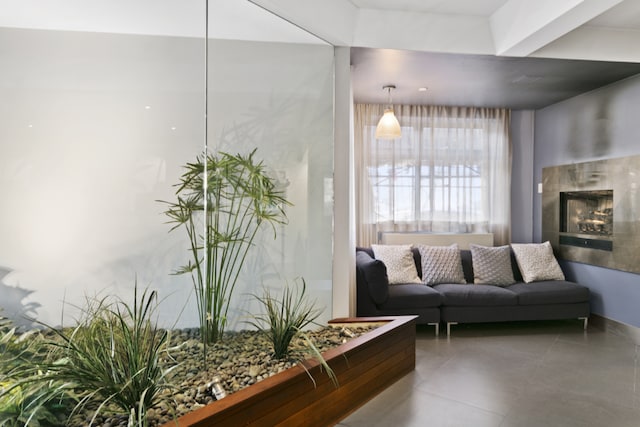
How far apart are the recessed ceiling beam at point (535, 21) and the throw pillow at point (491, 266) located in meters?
2.17

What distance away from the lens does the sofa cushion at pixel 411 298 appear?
12.8 feet

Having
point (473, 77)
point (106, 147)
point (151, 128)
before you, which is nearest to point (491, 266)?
point (473, 77)

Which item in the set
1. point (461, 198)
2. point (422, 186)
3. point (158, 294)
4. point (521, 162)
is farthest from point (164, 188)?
point (521, 162)

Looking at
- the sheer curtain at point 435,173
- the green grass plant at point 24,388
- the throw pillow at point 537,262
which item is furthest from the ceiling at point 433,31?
the throw pillow at point 537,262

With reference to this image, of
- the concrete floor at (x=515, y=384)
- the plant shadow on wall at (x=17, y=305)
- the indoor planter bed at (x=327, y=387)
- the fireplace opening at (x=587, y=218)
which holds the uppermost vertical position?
the fireplace opening at (x=587, y=218)

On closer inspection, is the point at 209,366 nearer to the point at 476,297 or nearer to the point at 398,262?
the point at 398,262

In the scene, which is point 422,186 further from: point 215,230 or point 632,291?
point 215,230

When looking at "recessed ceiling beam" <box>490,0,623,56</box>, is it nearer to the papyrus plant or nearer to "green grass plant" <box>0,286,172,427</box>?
the papyrus plant

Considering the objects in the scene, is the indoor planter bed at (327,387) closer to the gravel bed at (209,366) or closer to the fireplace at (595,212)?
the gravel bed at (209,366)

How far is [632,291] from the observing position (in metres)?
3.86

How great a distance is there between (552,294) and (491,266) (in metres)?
0.64

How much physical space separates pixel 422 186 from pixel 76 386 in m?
4.37

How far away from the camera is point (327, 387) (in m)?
2.23

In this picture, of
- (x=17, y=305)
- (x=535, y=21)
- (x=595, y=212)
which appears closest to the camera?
(x=17, y=305)
